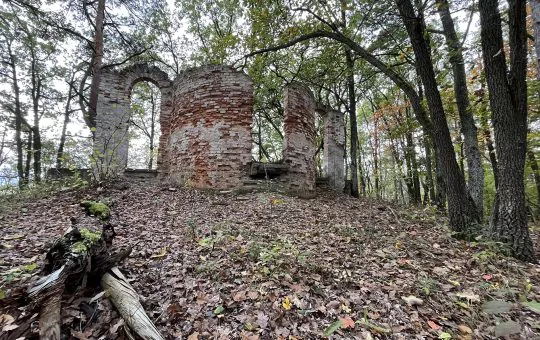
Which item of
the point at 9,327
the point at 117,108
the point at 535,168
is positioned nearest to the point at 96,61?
the point at 117,108

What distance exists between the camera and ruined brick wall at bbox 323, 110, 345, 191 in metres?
9.71

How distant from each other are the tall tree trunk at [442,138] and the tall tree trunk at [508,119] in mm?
476

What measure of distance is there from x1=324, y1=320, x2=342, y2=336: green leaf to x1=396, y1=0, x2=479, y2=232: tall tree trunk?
3351 millimetres

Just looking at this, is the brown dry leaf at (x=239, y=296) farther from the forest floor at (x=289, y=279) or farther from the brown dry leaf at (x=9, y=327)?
the brown dry leaf at (x=9, y=327)

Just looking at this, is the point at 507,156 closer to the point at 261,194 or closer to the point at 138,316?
the point at 261,194

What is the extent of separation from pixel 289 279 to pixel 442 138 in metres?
3.60

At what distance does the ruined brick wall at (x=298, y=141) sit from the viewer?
7070mm

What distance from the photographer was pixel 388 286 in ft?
8.61

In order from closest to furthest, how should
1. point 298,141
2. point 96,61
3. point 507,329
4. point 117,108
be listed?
1. point 507,329
2. point 298,141
3. point 117,108
4. point 96,61

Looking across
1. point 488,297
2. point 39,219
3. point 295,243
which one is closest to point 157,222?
point 39,219

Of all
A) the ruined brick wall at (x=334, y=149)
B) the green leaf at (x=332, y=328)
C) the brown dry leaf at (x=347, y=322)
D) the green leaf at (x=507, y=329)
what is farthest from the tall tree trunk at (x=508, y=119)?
the ruined brick wall at (x=334, y=149)

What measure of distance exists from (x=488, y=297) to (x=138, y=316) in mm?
3159

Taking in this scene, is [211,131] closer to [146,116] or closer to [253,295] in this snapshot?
[253,295]

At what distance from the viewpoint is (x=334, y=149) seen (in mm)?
10078
